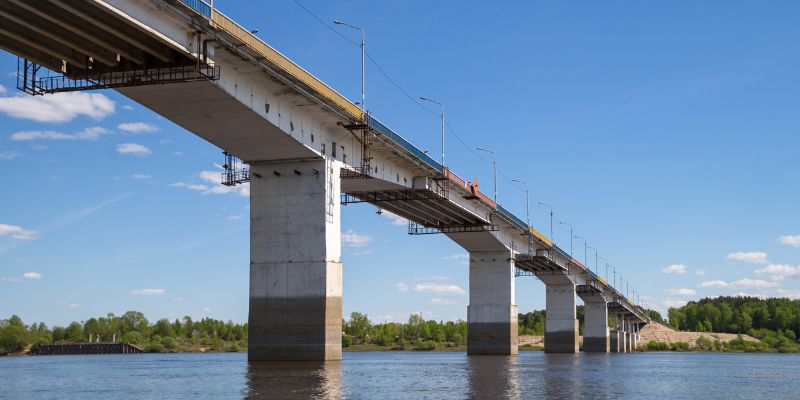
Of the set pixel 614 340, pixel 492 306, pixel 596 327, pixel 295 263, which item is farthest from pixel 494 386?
pixel 614 340

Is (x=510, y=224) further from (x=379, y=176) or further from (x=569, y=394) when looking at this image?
(x=569, y=394)

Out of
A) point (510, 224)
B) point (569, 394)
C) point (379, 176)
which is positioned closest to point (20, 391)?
point (569, 394)

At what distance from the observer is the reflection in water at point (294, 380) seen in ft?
119

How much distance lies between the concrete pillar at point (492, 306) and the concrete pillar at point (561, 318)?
29049 mm

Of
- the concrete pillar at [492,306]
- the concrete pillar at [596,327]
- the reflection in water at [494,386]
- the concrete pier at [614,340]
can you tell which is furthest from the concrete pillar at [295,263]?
the concrete pier at [614,340]

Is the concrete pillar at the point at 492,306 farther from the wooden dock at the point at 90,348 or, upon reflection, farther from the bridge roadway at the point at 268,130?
the wooden dock at the point at 90,348

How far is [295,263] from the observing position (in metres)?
57.2

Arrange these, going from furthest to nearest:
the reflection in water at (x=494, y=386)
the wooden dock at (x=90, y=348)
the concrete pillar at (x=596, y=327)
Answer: the wooden dock at (x=90, y=348)
the concrete pillar at (x=596, y=327)
the reflection in water at (x=494, y=386)

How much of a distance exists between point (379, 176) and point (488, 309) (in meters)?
40.6

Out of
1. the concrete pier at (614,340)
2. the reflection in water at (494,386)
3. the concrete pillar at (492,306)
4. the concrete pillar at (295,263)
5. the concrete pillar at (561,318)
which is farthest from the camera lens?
the concrete pier at (614,340)

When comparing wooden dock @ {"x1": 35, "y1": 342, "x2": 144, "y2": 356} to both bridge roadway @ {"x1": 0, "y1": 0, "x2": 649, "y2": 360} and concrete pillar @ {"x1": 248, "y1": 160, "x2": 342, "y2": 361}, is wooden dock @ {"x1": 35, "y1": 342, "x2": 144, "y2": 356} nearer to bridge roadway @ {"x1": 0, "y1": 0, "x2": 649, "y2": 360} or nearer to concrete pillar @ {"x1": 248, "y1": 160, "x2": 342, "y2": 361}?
bridge roadway @ {"x1": 0, "y1": 0, "x2": 649, "y2": 360}

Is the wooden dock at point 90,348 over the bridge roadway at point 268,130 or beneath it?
beneath

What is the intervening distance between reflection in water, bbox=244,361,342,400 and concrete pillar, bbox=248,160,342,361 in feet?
4.86

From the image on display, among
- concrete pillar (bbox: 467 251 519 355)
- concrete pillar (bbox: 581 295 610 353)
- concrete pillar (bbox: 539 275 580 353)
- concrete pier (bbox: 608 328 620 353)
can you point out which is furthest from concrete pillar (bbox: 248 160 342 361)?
concrete pier (bbox: 608 328 620 353)
